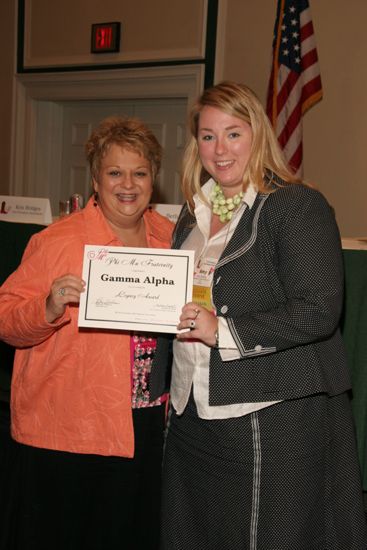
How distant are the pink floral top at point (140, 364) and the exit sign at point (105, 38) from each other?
5.07 m

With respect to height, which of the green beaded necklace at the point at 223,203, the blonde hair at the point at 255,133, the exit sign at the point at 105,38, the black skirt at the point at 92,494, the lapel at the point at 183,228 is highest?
the exit sign at the point at 105,38

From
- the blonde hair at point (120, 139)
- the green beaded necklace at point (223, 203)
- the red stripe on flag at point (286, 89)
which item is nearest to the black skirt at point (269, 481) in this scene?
the green beaded necklace at point (223, 203)

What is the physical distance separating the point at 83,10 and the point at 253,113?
565cm

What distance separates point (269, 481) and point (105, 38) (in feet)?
18.8

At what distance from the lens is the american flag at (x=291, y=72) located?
5.04 metres

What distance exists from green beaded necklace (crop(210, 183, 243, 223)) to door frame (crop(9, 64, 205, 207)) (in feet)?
14.6

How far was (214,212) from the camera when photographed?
2035 millimetres

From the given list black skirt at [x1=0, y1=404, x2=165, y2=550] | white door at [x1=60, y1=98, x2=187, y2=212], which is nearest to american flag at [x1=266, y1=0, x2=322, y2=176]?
white door at [x1=60, y1=98, x2=187, y2=212]

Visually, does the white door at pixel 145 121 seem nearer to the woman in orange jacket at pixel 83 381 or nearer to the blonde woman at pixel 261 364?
→ the woman in orange jacket at pixel 83 381

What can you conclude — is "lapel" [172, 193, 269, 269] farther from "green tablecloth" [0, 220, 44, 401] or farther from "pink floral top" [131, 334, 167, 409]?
"green tablecloth" [0, 220, 44, 401]

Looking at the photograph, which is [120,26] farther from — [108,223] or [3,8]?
[108,223]

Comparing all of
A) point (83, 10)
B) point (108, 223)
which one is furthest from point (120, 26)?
point (108, 223)

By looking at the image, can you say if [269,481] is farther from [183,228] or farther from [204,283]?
[183,228]

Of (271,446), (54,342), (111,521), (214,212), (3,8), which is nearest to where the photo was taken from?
(271,446)
